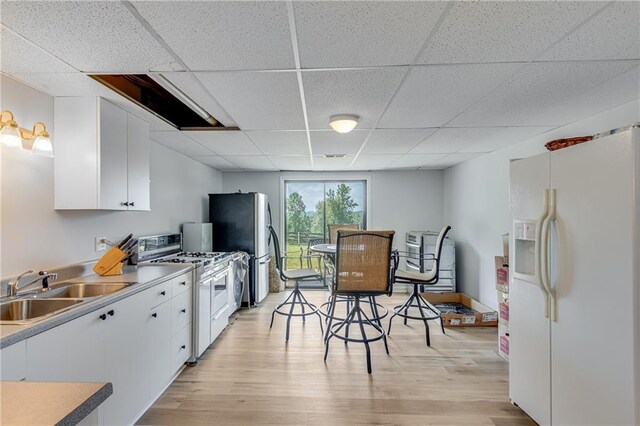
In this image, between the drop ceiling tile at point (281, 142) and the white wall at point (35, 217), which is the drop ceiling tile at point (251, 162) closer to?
the drop ceiling tile at point (281, 142)

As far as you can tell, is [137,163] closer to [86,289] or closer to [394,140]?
[86,289]

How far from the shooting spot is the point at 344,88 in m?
1.92

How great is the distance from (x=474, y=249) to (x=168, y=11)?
4485 millimetres

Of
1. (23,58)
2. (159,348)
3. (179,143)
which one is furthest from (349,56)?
(179,143)

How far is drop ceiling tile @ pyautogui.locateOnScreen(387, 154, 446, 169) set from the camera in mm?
4184

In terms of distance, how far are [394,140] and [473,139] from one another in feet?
2.79

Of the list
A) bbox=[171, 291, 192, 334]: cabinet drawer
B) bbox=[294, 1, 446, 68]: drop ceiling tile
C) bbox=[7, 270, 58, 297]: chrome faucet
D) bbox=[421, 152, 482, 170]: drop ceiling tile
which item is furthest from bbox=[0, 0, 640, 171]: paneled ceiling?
bbox=[171, 291, 192, 334]: cabinet drawer

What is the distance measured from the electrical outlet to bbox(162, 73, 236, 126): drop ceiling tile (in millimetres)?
1387

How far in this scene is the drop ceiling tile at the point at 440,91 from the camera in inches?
66.8

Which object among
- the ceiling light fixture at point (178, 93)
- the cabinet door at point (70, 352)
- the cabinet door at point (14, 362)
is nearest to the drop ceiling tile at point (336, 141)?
the ceiling light fixture at point (178, 93)

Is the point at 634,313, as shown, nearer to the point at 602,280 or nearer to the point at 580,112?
the point at 602,280

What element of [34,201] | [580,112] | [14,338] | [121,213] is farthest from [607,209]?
[121,213]

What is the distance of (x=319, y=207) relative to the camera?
18.6ft

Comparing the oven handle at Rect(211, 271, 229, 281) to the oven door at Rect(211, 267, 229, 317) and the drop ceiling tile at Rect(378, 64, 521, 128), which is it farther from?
the drop ceiling tile at Rect(378, 64, 521, 128)
